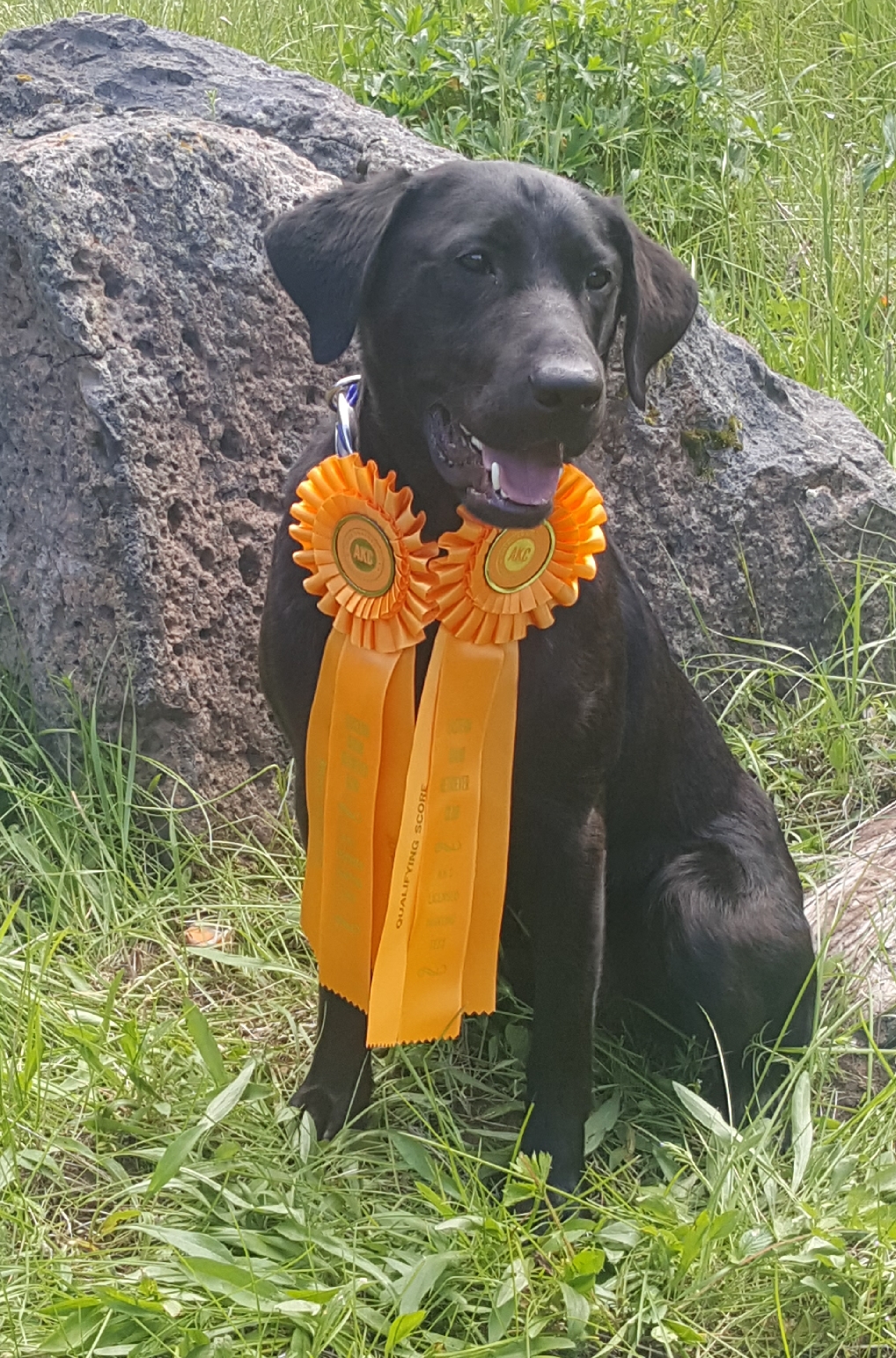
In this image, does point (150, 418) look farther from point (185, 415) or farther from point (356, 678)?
point (356, 678)

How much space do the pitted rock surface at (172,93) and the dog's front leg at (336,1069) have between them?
1906 millimetres

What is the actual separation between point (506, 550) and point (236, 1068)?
106 centimetres

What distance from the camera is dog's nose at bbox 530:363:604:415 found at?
1775mm

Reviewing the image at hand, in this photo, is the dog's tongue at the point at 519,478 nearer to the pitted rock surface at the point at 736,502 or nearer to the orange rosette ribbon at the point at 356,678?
the orange rosette ribbon at the point at 356,678

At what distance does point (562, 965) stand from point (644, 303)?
111 cm

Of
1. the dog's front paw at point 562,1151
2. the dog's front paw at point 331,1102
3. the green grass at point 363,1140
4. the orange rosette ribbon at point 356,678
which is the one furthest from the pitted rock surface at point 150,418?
the dog's front paw at point 562,1151

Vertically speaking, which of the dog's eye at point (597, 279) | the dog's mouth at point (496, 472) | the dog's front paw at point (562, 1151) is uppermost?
the dog's eye at point (597, 279)

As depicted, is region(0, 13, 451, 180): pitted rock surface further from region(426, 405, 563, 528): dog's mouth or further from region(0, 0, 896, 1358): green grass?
region(426, 405, 563, 528): dog's mouth

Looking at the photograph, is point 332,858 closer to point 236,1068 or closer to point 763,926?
point 236,1068

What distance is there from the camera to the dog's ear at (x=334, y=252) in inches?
77.6

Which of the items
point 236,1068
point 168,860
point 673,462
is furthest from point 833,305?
point 236,1068

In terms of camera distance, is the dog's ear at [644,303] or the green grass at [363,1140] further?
the dog's ear at [644,303]

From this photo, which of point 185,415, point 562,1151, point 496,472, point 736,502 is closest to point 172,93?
point 185,415

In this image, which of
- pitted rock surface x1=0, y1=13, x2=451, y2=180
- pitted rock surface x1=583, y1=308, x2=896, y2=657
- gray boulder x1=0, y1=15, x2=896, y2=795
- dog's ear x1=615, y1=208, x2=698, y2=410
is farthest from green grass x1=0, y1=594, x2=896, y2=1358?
pitted rock surface x1=0, y1=13, x2=451, y2=180
